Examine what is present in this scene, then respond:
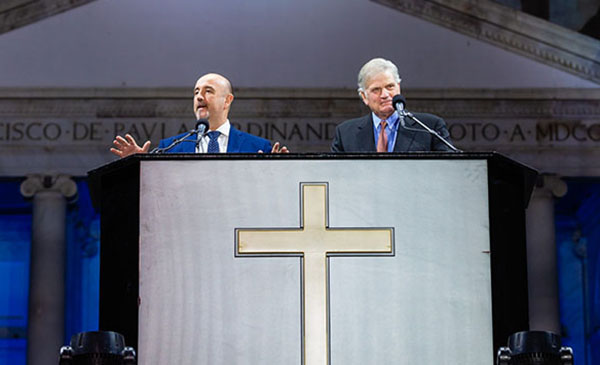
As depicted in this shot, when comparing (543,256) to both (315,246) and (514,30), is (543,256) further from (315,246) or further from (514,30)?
(315,246)

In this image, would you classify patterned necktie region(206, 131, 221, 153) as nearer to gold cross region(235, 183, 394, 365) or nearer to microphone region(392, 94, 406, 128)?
microphone region(392, 94, 406, 128)

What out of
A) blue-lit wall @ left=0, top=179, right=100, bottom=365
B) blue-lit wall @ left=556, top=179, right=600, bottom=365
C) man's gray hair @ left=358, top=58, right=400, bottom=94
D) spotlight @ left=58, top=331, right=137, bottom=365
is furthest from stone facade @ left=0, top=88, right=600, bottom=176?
spotlight @ left=58, top=331, right=137, bottom=365

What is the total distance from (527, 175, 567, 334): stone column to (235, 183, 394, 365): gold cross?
7.17 m

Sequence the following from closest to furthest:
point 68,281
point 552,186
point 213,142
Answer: point 213,142 < point 552,186 < point 68,281

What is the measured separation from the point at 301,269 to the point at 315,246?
82mm

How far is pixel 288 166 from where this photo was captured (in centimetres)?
373

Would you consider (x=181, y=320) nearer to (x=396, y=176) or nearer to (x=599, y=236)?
(x=396, y=176)

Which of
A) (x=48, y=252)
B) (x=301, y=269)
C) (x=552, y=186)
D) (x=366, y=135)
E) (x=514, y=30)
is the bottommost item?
(x=301, y=269)

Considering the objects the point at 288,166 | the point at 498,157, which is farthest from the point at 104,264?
the point at 498,157

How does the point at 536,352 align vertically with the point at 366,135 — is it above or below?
below

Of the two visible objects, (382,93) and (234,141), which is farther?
(234,141)

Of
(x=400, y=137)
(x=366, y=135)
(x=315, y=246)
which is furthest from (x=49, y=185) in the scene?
(x=315, y=246)

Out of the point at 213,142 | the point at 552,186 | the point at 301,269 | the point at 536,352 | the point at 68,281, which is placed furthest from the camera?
the point at 68,281

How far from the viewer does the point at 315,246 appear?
3693 mm
